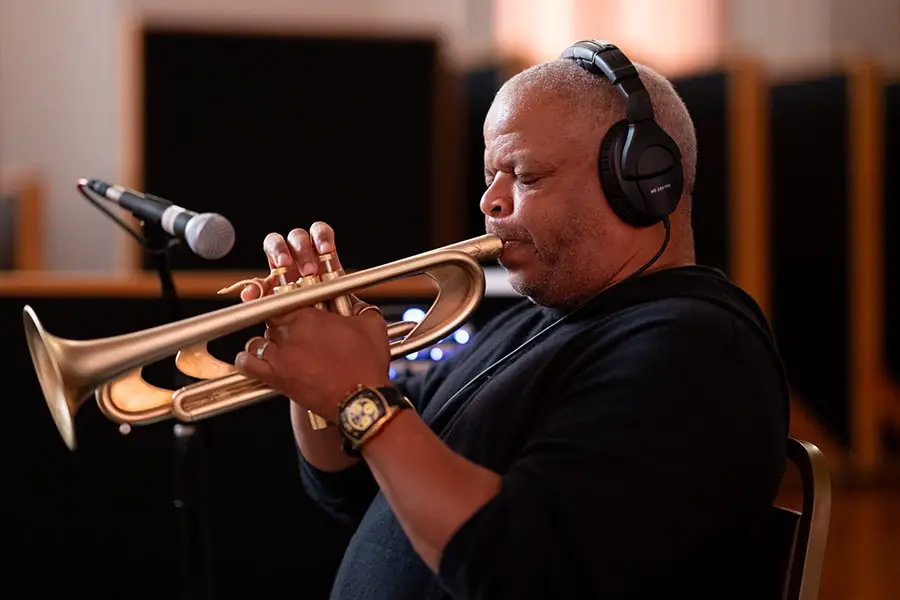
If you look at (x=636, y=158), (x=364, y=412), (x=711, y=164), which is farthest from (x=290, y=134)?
(x=364, y=412)

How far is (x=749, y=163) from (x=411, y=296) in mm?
2048

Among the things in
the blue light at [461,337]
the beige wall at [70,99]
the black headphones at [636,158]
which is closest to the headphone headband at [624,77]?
the black headphones at [636,158]

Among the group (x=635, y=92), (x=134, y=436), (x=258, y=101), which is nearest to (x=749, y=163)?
(x=258, y=101)

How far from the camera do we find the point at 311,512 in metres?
2.27

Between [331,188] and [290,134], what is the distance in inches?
8.2

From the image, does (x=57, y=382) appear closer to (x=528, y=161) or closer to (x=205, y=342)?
(x=205, y=342)

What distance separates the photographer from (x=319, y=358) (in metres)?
1.19

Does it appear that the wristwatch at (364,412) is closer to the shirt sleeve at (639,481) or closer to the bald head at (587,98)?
the shirt sleeve at (639,481)

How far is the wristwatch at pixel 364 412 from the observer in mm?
1162

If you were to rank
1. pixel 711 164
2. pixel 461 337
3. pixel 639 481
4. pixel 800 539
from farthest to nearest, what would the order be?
pixel 711 164, pixel 461 337, pixel 800 539, pixel 639 481

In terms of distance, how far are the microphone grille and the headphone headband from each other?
49 cm

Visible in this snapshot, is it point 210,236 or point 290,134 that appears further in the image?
point 290,134

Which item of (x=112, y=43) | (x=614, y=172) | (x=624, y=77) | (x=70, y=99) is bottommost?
(x=614, y=172)

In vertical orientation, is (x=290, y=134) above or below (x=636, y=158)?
above
